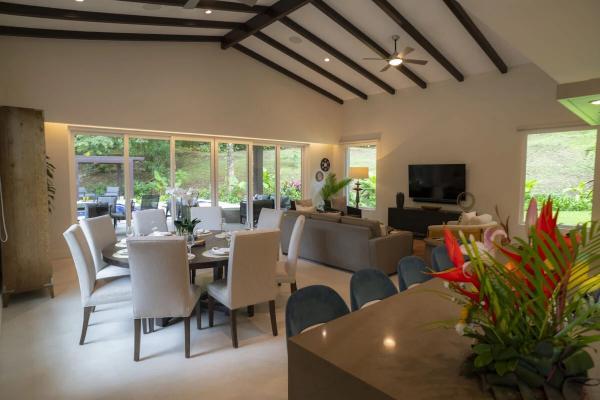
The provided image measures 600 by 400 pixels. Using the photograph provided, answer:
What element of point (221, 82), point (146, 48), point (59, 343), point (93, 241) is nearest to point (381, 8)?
point (221, 82)

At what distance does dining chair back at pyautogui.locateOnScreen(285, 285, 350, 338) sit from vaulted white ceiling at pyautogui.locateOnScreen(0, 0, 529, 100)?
4.83 meters

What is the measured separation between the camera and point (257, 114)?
25.8 feet

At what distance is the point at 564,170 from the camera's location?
6191 millimetres

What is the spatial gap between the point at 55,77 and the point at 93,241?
3446 millimetres

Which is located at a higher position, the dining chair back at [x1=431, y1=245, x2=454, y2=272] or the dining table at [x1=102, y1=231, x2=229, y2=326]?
the dining chair back at [x1=431, y1=245, x2=454, y2=272]

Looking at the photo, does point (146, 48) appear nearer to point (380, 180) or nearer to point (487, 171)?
point (380, 180)

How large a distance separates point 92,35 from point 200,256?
4693mm

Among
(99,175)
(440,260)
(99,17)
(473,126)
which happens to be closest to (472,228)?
(440,260)

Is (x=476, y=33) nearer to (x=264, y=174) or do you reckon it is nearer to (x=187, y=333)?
(x=264, y=174)

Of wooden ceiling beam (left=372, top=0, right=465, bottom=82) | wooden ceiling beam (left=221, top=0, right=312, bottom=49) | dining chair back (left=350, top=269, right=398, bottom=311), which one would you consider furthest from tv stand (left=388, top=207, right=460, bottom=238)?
dining chair back (left=350, top=269, right=398, bottom=311)

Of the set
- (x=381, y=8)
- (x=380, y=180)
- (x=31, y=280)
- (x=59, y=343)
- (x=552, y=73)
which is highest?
(x=381, y=8)

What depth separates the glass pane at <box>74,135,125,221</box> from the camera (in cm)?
600

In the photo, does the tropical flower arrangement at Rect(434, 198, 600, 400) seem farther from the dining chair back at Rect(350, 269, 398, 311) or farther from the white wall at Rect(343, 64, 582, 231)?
the white wall at Rect(343, 64, 582, 231)

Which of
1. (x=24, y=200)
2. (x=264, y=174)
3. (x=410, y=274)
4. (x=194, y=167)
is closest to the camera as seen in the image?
(x=410, y=274)
